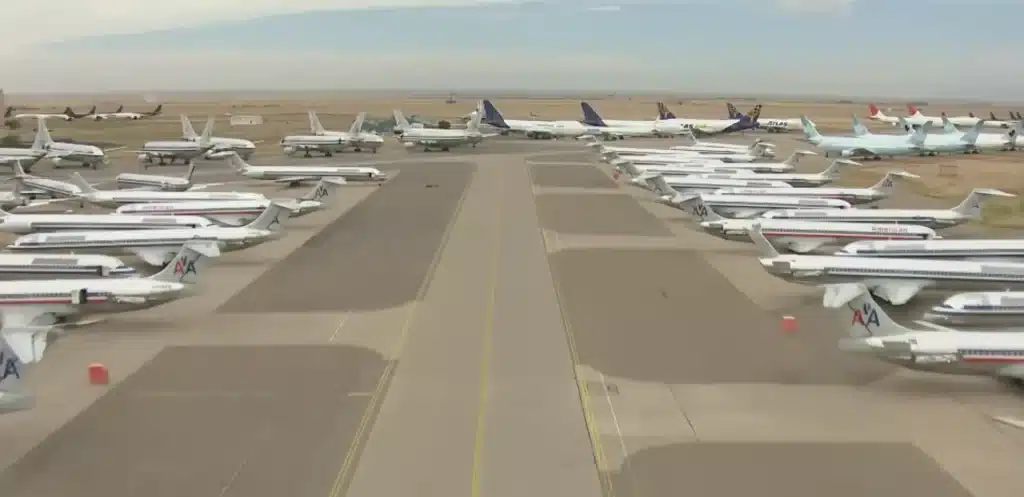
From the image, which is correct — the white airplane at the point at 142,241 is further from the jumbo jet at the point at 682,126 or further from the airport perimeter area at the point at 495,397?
the jumbo jet at the point at 682,126

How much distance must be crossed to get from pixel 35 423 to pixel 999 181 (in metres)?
94.5

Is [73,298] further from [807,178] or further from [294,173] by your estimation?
[807,178]

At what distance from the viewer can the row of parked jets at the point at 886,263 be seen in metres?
28.2

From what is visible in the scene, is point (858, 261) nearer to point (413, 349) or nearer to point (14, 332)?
point (413, 349)

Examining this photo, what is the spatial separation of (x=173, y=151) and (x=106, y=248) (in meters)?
68.5

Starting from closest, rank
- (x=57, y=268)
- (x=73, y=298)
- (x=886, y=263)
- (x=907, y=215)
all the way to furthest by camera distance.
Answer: (x=73, y=298) → (x=886, y=263) → (x=57, y=268) → (x=907, y=215)

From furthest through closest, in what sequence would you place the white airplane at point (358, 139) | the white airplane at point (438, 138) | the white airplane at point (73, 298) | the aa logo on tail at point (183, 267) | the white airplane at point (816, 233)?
the white airplane at point (438, 138) → the white airplane at point (358, 139) → the white airplane at point (816, 233) → the aa logo on tail at point (183, 267) → the white airplane at point (73, 298)

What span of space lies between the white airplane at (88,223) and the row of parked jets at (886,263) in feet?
112

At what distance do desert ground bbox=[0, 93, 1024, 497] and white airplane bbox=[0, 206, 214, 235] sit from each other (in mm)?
4159

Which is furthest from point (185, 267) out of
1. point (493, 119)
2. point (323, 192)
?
point (493, 119)

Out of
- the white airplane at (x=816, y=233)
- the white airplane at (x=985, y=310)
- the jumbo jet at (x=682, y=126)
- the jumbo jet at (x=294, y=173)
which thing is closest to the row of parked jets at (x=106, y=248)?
the jumbo jet at (x=294, y=173)

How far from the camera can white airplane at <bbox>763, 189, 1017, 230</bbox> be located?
177 feet

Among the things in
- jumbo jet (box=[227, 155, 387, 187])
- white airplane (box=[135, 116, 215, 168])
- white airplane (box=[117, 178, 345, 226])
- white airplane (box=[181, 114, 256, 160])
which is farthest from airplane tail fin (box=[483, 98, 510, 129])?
white airplane (box=[117, 178, 345, 226])

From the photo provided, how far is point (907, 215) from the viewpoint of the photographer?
54219mm
